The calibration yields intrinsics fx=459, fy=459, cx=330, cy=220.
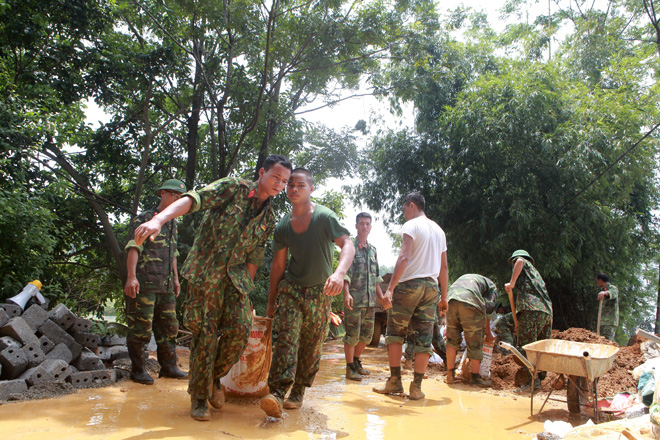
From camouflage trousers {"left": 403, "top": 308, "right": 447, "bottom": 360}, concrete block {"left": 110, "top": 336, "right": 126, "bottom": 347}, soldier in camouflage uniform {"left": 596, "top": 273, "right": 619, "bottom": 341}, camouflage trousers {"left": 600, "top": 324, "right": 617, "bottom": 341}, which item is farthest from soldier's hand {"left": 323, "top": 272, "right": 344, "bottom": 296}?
camouflage trousers {"left": 600, "top": 324, "right": 617, "bottom": 341}

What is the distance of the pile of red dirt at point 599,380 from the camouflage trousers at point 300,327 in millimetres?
3129

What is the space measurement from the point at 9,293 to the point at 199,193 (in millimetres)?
3737

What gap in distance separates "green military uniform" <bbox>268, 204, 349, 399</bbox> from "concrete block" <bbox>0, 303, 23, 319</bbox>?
115 inches

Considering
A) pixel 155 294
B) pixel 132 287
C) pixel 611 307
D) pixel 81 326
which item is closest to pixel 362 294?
pixel 155 294

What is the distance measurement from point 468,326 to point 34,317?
16.1ft

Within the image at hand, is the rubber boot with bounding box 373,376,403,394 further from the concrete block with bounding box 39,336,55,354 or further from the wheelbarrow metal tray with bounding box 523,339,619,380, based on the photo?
the concrete block with bounding box 39,336,55,354

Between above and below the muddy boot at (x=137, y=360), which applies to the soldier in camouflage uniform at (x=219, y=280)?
above

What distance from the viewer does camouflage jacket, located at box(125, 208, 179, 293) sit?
4742 millimetres

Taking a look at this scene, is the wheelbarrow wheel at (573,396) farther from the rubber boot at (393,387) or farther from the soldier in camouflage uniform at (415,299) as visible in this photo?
the rubber boot at (393,387)

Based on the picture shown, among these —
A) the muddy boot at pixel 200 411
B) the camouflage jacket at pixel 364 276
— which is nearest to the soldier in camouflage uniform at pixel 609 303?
the camouflage jacket at pixel 364 276

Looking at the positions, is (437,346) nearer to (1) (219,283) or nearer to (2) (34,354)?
(1) (219,283)

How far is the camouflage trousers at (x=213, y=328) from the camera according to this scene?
3.24 metres

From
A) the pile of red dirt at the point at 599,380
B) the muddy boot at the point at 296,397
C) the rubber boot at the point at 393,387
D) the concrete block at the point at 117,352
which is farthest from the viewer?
the concrete block at the point at 117,352

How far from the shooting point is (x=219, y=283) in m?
3.30
